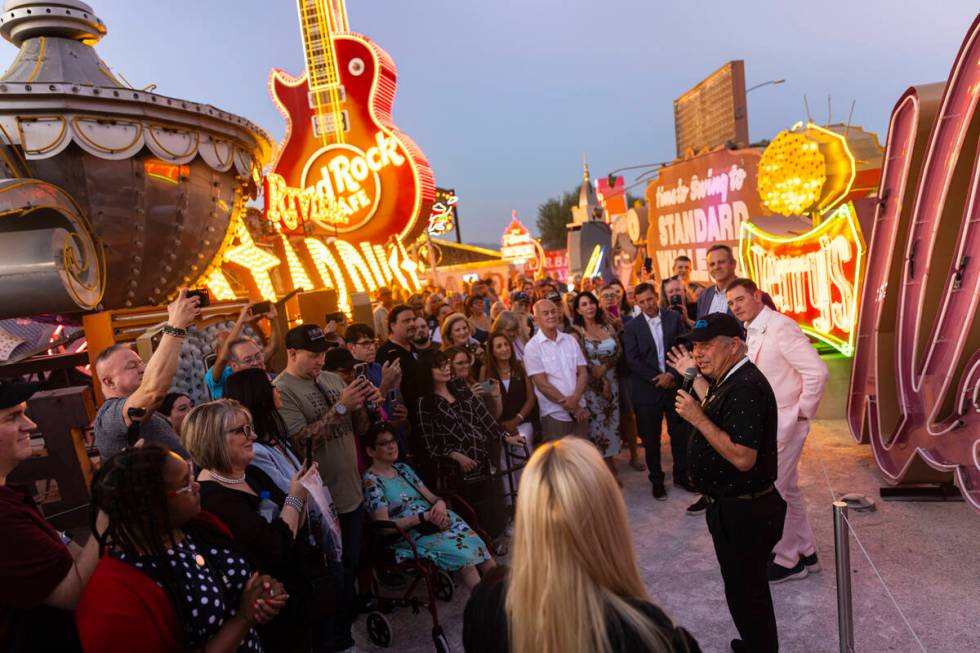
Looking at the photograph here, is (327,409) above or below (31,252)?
below

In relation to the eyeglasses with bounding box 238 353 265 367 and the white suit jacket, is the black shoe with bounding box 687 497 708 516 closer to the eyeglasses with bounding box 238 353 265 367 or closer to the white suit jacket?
the white suit jacket

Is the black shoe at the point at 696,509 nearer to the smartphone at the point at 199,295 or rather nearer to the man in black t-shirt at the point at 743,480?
the man in black t-shirt at the point at 743,480

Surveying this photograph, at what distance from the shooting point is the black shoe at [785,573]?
3955 mm

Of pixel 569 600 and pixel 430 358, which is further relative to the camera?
pixel 430 358

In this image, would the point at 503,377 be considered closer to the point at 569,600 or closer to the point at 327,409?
the point at 327,409

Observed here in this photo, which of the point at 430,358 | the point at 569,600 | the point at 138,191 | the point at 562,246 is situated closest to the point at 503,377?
the point at 430,358

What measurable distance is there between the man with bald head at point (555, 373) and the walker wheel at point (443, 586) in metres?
1.78

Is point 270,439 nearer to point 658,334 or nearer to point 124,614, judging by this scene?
point 124,614

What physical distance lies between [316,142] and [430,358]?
1368cm

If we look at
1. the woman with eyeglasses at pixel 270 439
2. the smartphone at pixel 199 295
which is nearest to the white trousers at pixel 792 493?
the woman with eyeglasses at pixel 270 439

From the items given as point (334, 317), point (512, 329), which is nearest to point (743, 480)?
point (512, 329)

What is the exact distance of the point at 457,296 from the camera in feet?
39.9

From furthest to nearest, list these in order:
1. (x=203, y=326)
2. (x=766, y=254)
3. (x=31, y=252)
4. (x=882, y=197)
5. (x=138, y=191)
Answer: (x=766, y=254) → (x=882, y=197) → (x=203, y=326) → (x=138, y=191) → (x=31, y=252)

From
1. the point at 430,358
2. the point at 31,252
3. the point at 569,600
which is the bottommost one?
the point at 569,600
